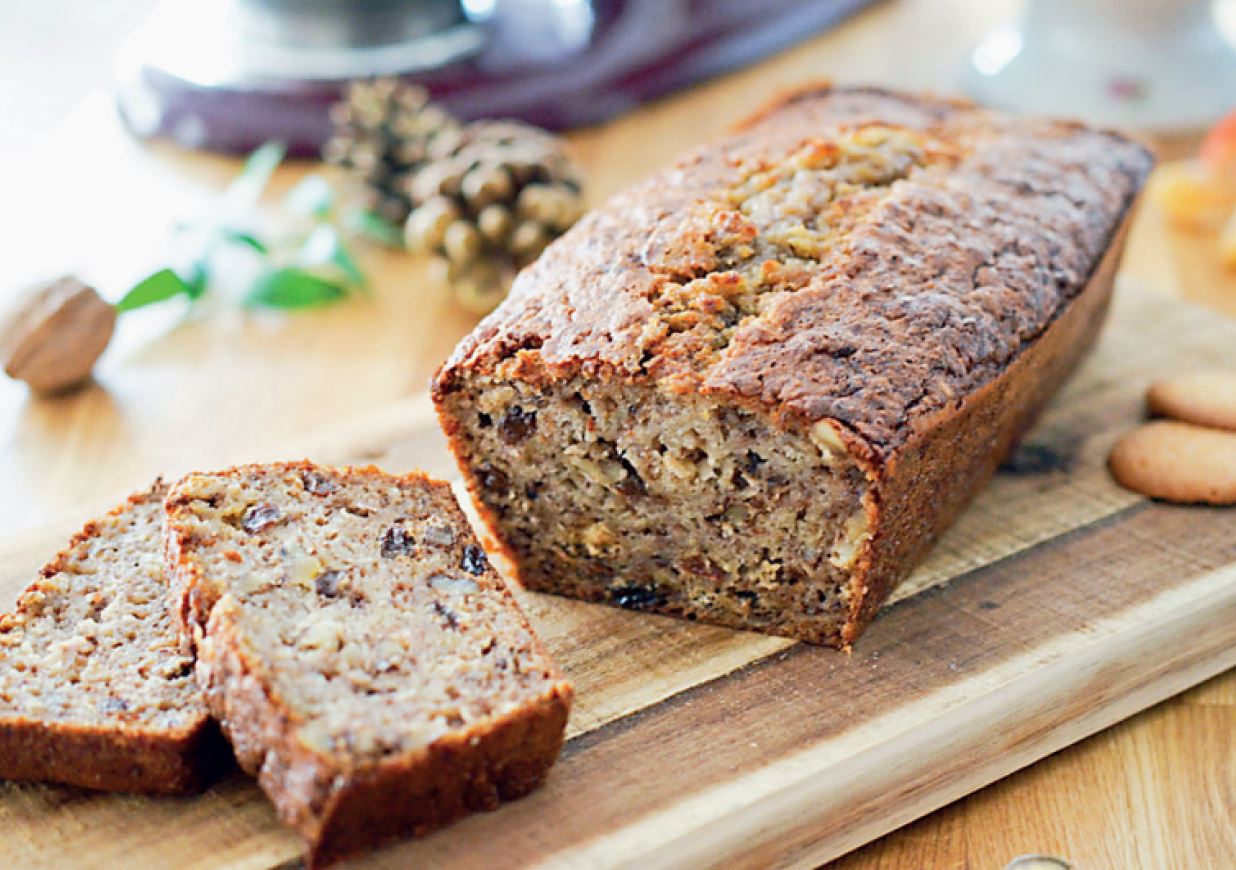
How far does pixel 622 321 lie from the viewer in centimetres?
292

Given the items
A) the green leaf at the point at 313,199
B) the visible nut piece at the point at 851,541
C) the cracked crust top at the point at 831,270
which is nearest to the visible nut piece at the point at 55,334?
the green leaf at the point at 313,199

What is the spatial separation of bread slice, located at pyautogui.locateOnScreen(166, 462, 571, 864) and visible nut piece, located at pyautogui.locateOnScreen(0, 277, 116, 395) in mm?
1465

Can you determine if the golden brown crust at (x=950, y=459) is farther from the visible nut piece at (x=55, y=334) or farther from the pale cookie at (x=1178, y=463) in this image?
the visible nut piece at (x=55, y=334)

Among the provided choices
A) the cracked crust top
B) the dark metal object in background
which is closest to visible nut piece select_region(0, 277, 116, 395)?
the dark metal object in background

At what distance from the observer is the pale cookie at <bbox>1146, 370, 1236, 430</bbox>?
3.57m

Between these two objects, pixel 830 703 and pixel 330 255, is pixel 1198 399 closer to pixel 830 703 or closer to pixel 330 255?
pixel 830 703

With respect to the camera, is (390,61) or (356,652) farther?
(390,61)

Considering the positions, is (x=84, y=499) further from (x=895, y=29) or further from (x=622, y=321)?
(x=895, y=29)

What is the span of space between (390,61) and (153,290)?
1.67 m

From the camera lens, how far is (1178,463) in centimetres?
341

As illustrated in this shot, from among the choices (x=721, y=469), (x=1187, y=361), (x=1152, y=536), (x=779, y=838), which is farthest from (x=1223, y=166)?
(x=779, y=838)

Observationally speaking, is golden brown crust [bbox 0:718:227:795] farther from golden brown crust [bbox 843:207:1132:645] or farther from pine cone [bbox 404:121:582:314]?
pine cone [bbox 404:121:582:314]

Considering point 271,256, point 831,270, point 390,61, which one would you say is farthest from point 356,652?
point 390,61

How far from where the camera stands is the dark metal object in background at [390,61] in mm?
5465
